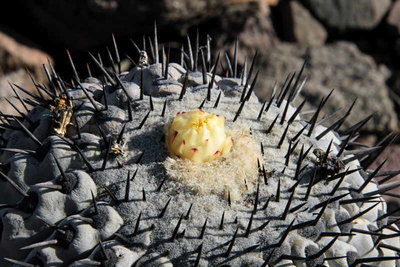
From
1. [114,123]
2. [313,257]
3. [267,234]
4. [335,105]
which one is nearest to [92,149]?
[114,123]

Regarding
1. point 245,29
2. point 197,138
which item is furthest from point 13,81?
point 197,138

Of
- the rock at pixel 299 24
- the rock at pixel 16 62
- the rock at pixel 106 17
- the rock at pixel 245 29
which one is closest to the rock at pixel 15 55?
the rock at pixel 16 62

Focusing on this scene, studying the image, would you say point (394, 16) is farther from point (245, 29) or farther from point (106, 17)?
point (106, 17)

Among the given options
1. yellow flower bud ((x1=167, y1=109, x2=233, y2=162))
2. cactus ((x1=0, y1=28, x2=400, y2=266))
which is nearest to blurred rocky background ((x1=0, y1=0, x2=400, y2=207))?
cactus ((x1=0, y1=28, x2=400, y2=266))

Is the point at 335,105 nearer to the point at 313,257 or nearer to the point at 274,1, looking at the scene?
the point at 274,1

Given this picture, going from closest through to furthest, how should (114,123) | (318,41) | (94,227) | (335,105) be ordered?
(94,227), (114,123), (335,105), (318,41)

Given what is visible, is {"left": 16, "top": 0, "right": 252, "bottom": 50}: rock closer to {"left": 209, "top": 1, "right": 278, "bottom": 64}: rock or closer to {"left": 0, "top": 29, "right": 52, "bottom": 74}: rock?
{"left": 0, "top": 29, "right": 52, "bottom": 74}: rock
